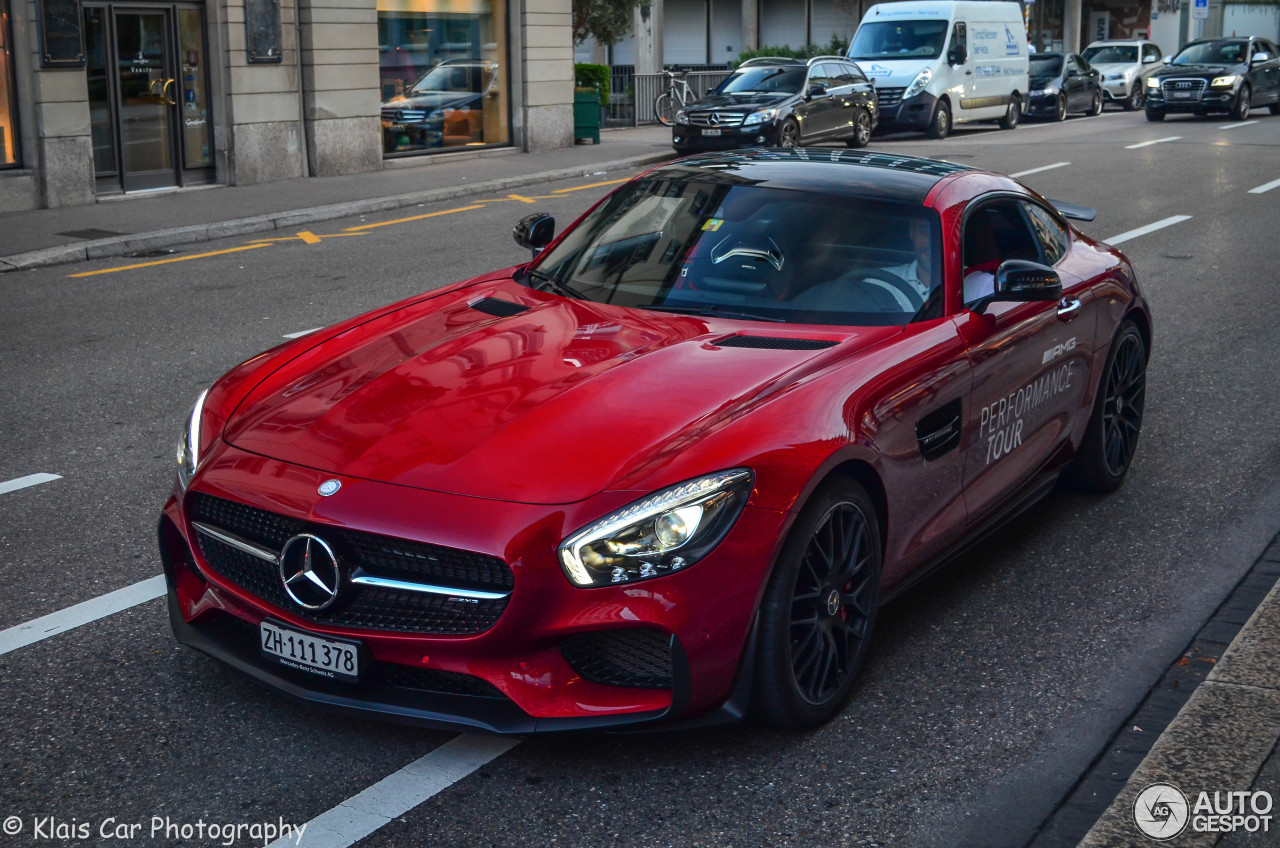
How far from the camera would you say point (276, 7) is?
754 inches

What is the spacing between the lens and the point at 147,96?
18.0 meters

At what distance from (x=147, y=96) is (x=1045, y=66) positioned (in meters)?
23.6

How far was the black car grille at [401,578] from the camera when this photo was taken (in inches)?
136

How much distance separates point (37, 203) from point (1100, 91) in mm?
28264

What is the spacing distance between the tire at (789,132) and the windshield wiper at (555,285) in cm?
1869

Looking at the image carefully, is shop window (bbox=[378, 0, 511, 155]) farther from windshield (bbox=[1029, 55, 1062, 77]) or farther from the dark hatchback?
windshield (bbox=[1029, 55, 1062, 77])

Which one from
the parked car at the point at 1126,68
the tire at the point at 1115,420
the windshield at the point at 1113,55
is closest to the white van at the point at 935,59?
the parked car at the point at 1126,68

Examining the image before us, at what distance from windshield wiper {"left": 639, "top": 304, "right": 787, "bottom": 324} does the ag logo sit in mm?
1837

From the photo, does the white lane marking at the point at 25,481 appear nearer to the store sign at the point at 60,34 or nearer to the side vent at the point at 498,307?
the side vent at the point at 498,307

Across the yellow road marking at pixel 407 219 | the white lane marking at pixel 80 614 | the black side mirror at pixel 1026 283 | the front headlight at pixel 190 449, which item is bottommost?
the white lane marking at pixel 80 614

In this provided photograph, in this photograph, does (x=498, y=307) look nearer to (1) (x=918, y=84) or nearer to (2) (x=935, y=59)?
(1) (x=918, y=84)

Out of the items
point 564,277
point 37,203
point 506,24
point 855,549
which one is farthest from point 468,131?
point 855,549

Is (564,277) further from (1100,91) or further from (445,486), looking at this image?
(1100,91)

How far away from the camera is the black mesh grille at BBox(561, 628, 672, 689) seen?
11.5 ft
